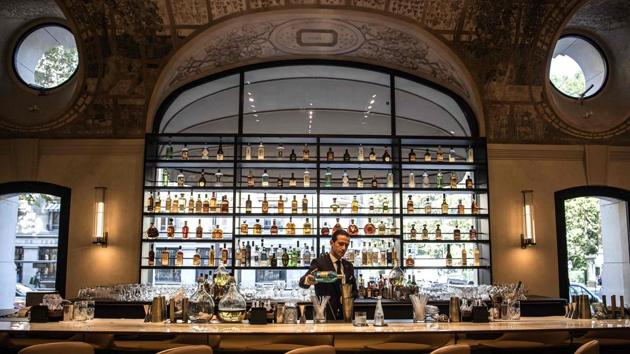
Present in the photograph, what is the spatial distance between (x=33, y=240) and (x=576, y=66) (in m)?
9.06

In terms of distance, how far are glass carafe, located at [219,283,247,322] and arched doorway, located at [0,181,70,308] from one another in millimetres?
4537

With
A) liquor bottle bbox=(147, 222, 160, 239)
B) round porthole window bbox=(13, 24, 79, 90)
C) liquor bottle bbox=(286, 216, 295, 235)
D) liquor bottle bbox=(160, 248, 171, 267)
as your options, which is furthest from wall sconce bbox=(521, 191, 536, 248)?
round porthole window bbox=(13, 24, 79, 90)

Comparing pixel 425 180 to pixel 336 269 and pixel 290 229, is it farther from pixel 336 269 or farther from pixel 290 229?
pixel 336 269

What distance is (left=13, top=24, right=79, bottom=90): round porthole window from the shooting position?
28.1 feet

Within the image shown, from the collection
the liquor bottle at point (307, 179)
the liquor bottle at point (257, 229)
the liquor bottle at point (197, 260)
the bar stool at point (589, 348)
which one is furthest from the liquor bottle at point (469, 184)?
the bar stool at point (589, 348)

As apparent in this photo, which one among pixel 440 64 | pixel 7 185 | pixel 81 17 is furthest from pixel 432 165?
pixel 7 185

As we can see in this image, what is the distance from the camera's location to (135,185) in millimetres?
7957

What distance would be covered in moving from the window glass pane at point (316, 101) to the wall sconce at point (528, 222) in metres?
Result: 2.22

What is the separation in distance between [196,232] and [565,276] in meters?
5.17

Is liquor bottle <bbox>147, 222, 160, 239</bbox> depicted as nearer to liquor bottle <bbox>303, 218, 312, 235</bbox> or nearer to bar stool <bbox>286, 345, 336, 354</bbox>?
liquor bottle <bbox>303, 218, 312, 235</bbox>

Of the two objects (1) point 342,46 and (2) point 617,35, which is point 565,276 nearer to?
(2) point 617,35

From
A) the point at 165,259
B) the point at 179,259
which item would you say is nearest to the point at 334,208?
the point at 179,259

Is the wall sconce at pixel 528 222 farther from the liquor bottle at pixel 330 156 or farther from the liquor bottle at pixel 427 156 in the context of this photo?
the liquor bottle at pixel 330 156

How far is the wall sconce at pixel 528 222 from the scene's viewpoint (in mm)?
7996
